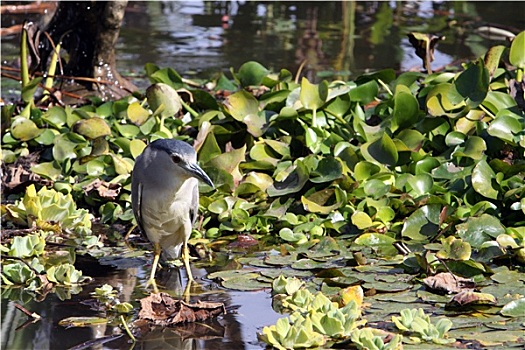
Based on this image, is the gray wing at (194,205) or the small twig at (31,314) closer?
the small twig at (31,314)

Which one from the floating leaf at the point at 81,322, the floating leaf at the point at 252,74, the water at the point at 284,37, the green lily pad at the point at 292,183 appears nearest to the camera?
the floating leaf at the point at 81,322

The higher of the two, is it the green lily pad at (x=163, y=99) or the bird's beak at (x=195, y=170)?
the bird's beak at (x=195, y=170)

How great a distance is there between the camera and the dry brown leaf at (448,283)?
4363 mm

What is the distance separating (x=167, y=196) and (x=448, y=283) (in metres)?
1.50

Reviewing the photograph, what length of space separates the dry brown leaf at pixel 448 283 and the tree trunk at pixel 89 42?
3879mm

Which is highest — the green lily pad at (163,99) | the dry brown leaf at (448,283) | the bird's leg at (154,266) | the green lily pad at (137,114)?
the green lily pad at (163,99)

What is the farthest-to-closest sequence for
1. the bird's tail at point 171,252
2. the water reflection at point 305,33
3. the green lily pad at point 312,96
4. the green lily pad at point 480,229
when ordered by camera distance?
the water reflection at point 305,33 < the green lily pad at point 312,96 < the bird's tail at point 171,252 < the green lily pad at point 480,229

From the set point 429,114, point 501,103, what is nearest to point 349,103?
point 429,114

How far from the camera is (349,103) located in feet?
20.0

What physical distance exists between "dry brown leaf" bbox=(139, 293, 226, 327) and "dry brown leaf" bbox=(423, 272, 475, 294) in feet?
3.21

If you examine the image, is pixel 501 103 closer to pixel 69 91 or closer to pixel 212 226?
pixel 212 226

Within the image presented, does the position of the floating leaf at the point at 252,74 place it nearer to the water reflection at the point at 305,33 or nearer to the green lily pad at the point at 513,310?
the water reflection at the point at 305,33

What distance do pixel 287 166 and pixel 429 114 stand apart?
3.14 ft

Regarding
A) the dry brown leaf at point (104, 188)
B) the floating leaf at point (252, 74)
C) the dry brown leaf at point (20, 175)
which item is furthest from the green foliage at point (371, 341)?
the floating leaf at point (252, 74)
